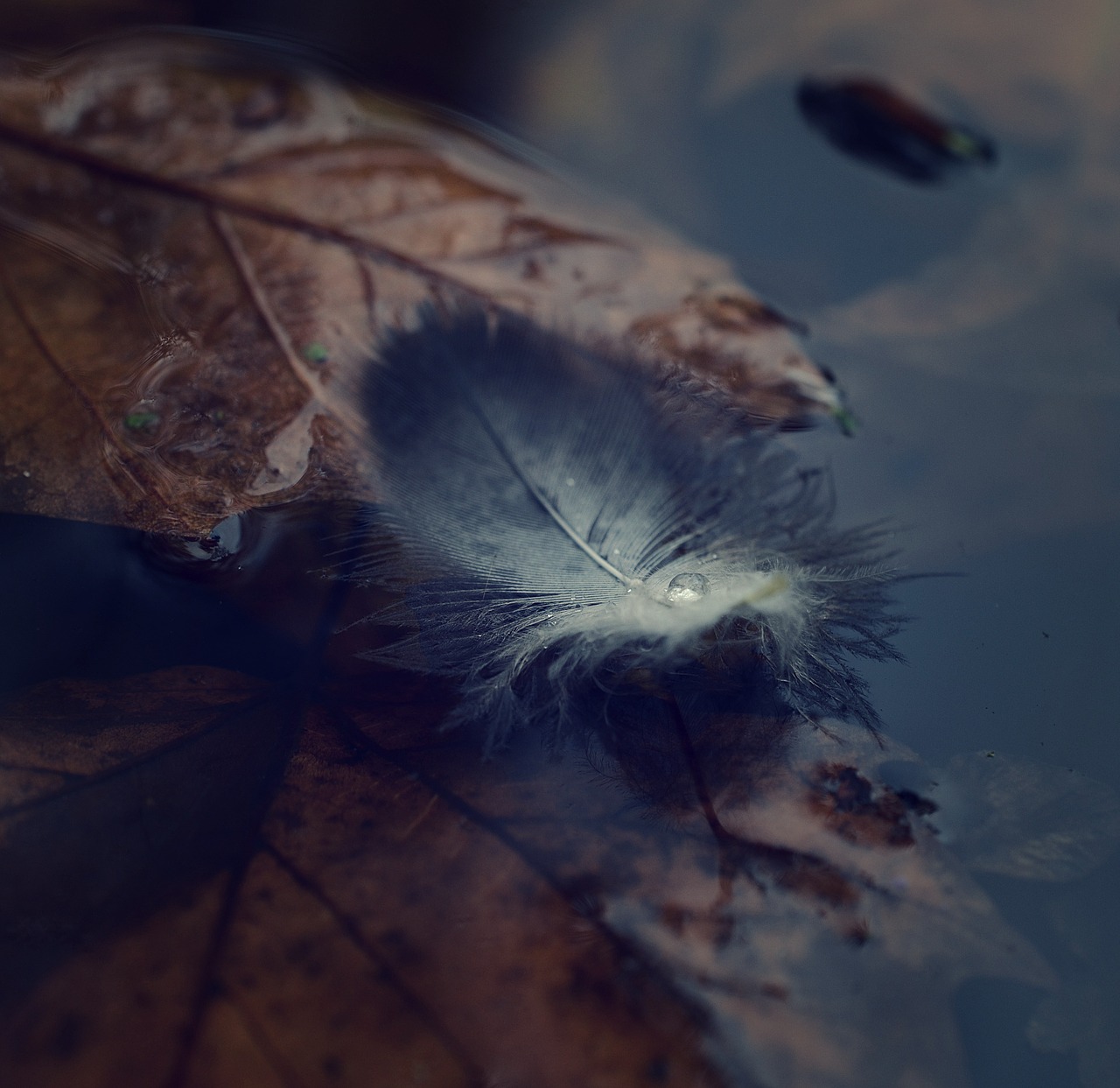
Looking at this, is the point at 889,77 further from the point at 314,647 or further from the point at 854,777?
the point at 314,647

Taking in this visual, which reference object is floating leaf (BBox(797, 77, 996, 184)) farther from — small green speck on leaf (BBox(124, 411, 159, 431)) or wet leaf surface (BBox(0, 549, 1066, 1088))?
small green speck on leaf (BBox(124, 411, 159, 431))

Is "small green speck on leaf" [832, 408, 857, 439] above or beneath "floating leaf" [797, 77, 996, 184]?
beneath

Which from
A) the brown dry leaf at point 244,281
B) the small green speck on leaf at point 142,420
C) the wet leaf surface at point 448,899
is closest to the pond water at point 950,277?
the brown dry leaf at point 244,281

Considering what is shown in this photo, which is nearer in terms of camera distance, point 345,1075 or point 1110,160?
point 345,1075

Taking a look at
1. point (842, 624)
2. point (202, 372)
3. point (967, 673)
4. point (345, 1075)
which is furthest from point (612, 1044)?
point (202, 372)

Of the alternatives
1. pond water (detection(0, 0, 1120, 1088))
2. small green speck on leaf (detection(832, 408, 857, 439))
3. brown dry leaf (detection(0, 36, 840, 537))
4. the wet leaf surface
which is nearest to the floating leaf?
pond water (detection(0, 0, 1120, 1088))

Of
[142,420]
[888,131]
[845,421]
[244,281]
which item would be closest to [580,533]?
[845,421]

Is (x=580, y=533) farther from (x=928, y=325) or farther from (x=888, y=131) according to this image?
(x=888, y=131)
